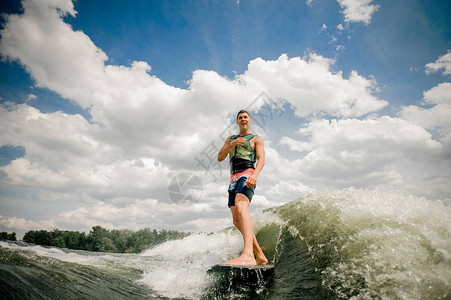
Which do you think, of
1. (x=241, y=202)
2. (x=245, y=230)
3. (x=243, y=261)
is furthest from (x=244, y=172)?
(x=243, y=261)

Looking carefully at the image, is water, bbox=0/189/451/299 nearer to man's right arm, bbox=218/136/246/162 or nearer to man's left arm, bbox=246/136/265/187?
man's left arm, bbox=246/136/265/187

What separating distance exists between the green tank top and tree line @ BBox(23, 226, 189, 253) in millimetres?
67580

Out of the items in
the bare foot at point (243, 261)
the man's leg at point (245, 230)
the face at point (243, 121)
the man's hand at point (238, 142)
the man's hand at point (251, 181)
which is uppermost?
the face at point (243, 121)

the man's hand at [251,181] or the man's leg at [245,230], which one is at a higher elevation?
the man's hand at [251,181]

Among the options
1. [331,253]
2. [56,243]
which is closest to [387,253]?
[331,253]

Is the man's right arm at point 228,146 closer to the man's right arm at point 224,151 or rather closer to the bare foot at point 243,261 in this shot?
the man's right arm at point 224,151

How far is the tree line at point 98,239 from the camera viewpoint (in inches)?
2933

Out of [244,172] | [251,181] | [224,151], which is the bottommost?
[251,181]

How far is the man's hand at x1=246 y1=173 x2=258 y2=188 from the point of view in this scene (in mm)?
3385

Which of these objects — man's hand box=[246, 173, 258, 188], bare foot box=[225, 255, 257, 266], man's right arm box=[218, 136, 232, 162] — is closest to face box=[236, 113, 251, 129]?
man's right arm box=[218, 136, 232, 162]

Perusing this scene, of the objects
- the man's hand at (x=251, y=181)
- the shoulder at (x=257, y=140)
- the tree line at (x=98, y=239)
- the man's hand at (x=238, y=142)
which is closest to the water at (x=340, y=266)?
the man's hand at (x=251, y=181)

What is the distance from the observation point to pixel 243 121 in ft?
13.3

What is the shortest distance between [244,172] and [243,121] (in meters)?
1.01

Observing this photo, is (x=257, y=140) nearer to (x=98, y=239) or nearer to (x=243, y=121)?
(x=243, y=121)
